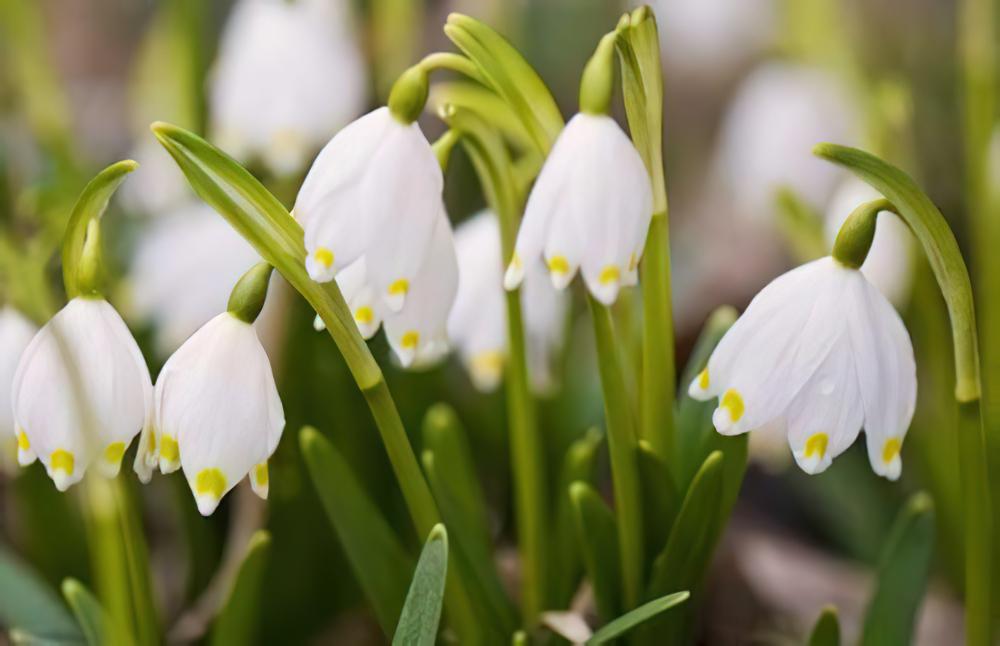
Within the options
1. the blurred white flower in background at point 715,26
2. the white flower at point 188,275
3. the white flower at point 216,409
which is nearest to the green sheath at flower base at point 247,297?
the white flower at point 216,409

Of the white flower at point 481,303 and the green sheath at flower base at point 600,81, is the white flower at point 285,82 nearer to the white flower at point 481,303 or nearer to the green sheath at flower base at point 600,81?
the white flower at point 481,303

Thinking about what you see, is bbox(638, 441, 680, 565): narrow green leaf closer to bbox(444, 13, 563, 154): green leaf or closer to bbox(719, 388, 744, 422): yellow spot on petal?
bbox(719, 388, 744, 422): yellow spot on petal

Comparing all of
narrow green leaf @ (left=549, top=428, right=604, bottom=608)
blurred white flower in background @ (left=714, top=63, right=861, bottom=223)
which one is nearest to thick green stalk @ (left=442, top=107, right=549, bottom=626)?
narrow green leaf @ (left=549, top=428, right=604, bottom=608)

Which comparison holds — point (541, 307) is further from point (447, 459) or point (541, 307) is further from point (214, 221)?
point (214, 221)

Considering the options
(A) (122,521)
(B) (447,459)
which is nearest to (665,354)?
(B) (447,459)

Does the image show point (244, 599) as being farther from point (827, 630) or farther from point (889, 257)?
point (889, 257)

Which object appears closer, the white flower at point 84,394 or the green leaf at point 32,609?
the white flower at point 84,394
